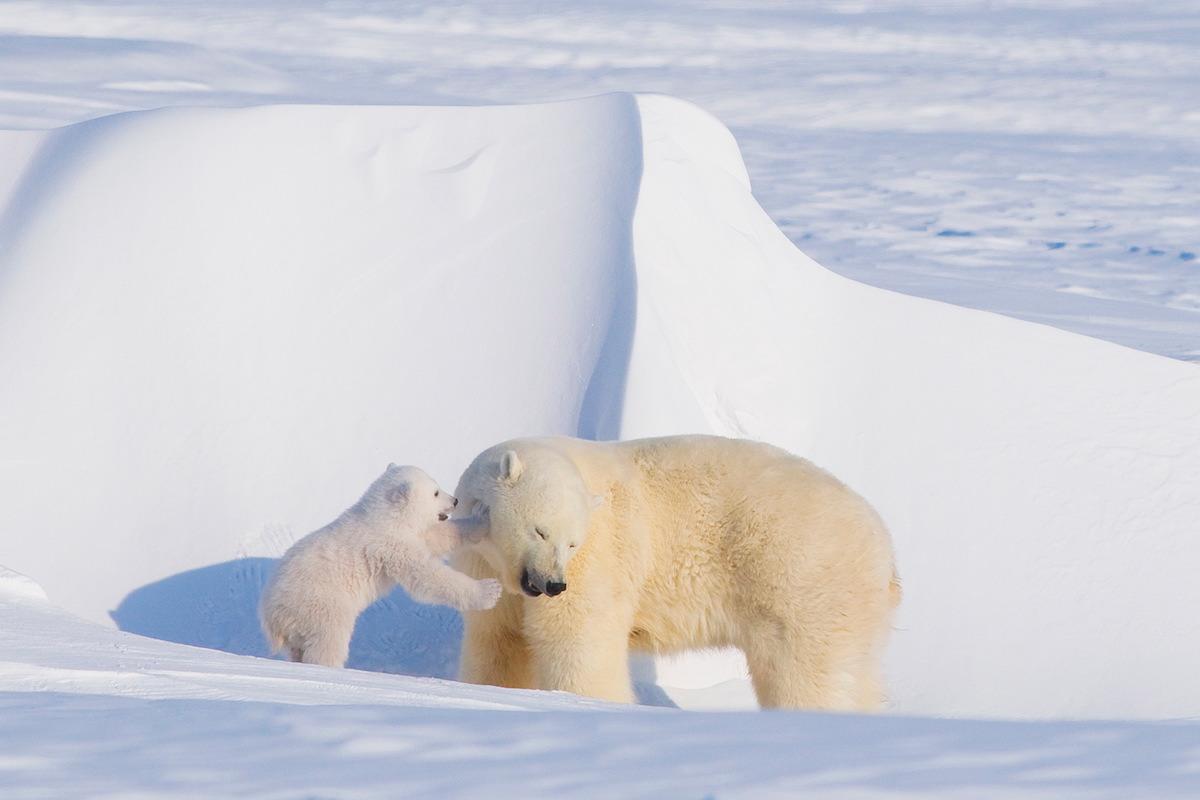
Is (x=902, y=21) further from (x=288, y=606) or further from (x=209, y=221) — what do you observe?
(x=288, y=606)

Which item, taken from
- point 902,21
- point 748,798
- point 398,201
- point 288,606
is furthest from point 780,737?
point 902,21

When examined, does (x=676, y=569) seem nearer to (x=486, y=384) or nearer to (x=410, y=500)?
(x=410, y=500)

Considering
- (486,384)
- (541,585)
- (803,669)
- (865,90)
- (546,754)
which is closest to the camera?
(546,754)

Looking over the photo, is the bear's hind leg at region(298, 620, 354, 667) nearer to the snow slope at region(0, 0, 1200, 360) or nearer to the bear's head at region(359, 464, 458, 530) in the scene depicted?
the bear's head at region(359, 464, 458, 530)

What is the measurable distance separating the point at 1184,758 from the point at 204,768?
1.01 meters

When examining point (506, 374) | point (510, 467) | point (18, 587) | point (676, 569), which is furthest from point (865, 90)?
point (18, 587)

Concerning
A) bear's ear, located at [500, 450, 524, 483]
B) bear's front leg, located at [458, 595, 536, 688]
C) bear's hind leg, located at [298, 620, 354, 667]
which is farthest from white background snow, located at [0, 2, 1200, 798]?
bear's ear, located at [500, 450, 524, 483]

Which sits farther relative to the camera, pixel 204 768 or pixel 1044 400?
pixel 1044 400

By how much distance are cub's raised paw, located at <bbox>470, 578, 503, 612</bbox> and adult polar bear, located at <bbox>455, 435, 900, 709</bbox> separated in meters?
0.05

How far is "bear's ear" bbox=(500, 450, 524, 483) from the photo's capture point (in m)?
3.49

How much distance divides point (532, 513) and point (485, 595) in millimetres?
224

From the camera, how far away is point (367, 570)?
3639 millimetres

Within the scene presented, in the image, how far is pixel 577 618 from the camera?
353 cm

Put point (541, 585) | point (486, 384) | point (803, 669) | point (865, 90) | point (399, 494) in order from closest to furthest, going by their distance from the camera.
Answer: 1. point (541, 585)
2. point (803, 669)
3. point (399, 494)
4. point (486, 384)
5. point (865, 90)
